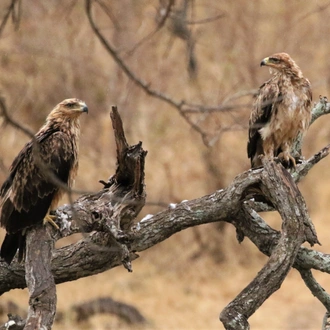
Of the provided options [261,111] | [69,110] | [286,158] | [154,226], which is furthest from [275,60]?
[154,226]

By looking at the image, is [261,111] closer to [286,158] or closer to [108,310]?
[286,158]

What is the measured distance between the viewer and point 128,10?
38.3 feet

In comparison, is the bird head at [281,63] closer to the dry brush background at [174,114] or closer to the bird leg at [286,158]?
the bird leg at [286,158]

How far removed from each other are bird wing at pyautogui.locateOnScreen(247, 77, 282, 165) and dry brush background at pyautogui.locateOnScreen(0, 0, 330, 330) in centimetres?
431

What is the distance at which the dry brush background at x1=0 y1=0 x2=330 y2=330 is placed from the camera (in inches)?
404

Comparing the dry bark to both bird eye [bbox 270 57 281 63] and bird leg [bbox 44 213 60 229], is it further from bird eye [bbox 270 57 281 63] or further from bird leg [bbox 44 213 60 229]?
bird eye [bbox 270 57 281 63]

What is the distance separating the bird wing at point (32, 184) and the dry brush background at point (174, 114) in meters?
5.20

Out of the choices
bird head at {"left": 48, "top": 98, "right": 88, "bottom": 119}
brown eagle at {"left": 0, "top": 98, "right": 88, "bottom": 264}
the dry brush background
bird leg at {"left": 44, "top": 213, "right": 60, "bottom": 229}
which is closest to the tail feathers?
brown eagle at {"left": 0, "top": 98, "right": 88, "bottom": 264}

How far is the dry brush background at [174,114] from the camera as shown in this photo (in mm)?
10258

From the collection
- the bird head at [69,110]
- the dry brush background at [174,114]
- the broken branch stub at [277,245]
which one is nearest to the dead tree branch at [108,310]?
the dry brush background at [174,114]

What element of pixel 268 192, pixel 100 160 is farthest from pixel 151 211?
pixel 268 192

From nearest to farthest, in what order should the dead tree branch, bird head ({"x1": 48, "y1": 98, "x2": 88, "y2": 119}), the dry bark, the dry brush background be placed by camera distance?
the dry bark, bird head ({"x1": 48, "y1": 98, "x2": 88, "y2": 119}), the dead tree branch, the dry brush background

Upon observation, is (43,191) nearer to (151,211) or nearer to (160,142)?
(151,211)

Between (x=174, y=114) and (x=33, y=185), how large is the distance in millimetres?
7374
